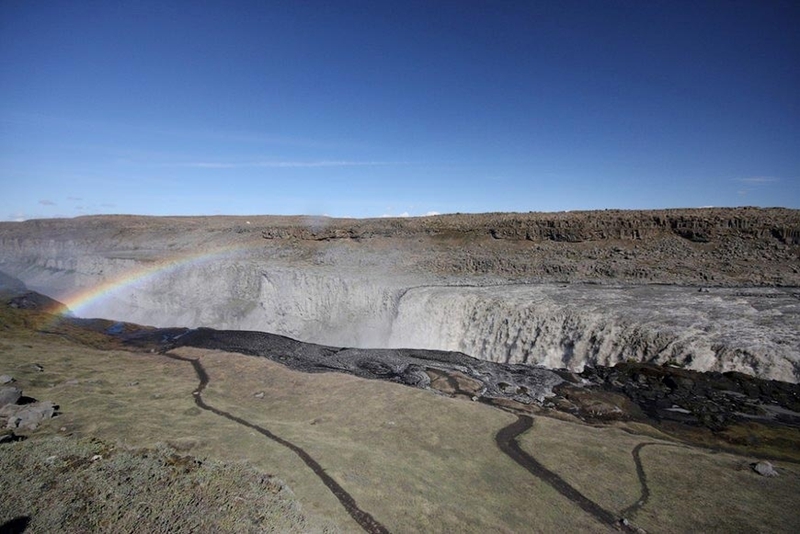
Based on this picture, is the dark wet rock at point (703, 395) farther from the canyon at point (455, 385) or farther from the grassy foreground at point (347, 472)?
the grassy foreground at point (347, 472)

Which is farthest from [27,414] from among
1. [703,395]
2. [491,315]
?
[703,395]

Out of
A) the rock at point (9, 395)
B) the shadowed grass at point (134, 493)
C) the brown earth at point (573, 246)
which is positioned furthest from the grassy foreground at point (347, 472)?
the brown earth at point (573, 246)

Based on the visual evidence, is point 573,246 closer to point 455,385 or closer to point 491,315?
point 491,315

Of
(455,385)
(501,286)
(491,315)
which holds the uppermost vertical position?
(501,286)

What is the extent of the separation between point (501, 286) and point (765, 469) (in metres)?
13.0

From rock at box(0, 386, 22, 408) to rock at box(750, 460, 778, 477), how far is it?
12.8 m

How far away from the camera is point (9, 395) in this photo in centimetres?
802

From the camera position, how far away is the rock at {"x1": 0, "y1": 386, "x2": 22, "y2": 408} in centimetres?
787

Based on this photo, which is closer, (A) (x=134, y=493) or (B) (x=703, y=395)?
(A) (x=134, y=493)

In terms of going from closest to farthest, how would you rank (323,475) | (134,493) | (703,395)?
(134,493) → (323,475) → (703,395)

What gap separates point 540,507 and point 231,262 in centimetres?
2555

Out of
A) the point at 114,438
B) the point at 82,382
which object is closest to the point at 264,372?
the point at 82,382

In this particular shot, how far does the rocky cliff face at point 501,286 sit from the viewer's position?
12586 mm

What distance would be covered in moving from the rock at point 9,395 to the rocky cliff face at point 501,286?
487 inches
